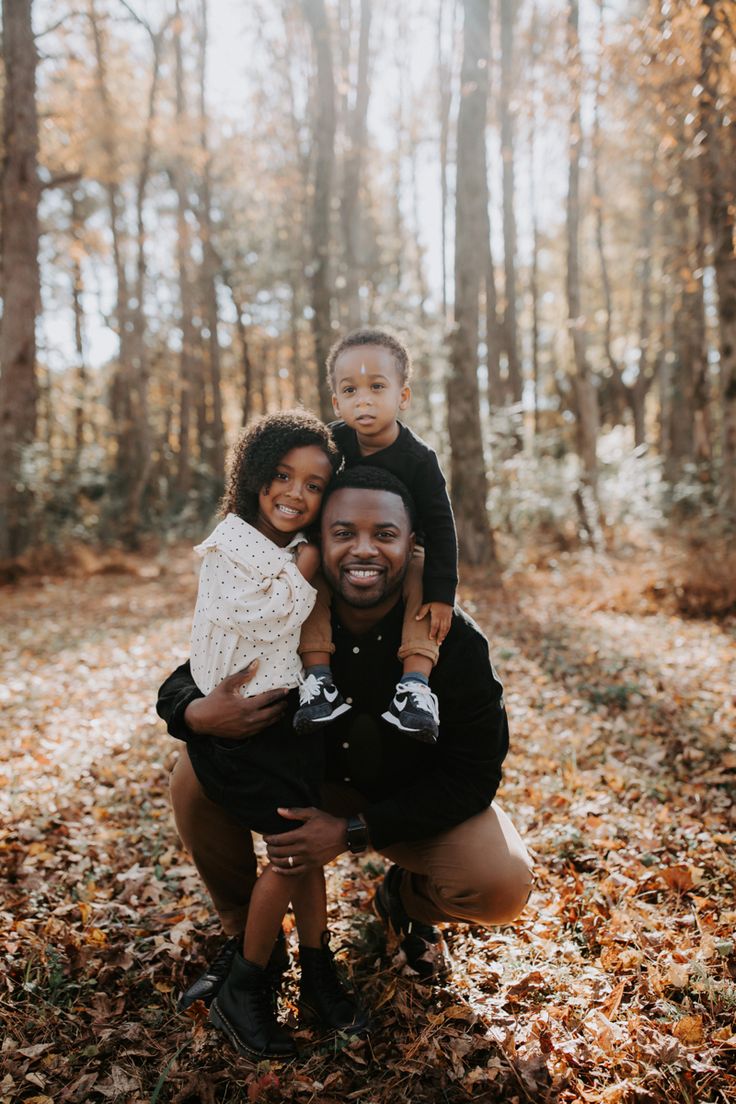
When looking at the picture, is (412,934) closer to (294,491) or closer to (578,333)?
(294,491)

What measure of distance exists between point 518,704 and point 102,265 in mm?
23875

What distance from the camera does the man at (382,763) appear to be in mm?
2557

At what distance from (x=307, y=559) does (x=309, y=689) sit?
47 centimetres

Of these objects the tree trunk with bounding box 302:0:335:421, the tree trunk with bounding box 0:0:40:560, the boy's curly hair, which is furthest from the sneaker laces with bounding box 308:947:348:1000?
the tree trunk with bounding box 0:0:40:560

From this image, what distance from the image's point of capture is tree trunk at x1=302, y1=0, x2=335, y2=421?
37.0 ft

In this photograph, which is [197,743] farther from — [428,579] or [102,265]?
[102,265]

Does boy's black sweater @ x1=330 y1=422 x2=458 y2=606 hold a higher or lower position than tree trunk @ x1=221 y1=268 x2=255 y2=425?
lower

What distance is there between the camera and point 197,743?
2.60 metres

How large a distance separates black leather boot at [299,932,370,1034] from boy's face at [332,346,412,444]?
6.61 feet

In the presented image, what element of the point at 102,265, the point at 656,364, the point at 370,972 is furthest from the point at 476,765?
the point at 102,265

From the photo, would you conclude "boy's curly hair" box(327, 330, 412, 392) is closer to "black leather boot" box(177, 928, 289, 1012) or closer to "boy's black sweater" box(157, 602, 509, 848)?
"boy's black sweater" box(157, 602, 509, 848)

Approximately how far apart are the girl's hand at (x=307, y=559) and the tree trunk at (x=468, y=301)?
7.79 m

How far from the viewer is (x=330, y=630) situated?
2744mm

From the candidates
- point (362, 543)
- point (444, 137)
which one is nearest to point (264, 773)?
point (362, 543)
